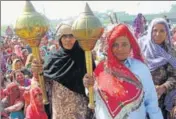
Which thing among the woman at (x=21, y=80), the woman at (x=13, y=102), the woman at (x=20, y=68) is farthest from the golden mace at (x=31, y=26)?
the woman at (x=20, y=68)

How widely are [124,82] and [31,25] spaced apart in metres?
0.95

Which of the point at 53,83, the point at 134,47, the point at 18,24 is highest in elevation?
the point at 18,24

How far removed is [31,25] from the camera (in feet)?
11.5

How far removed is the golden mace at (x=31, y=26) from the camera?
3.52 m

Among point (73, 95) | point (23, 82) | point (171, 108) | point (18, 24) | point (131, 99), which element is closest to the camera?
point (131, 99)

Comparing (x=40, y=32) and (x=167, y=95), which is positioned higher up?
(x=40, y=32)

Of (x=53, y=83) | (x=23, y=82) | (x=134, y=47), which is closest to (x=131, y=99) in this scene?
(x=134, y=47)

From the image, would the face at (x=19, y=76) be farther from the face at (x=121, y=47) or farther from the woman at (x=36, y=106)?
the face at (x=121, y=47)

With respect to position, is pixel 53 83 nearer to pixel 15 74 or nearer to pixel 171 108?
pixel 171 108

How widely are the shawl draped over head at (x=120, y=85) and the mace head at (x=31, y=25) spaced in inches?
26.5

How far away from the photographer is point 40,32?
142 inches

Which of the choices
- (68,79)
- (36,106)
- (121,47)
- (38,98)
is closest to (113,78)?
(121,47)

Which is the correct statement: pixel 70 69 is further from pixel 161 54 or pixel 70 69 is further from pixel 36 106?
pixel 161 54

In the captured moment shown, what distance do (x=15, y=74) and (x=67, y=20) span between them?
3968 millimetres
